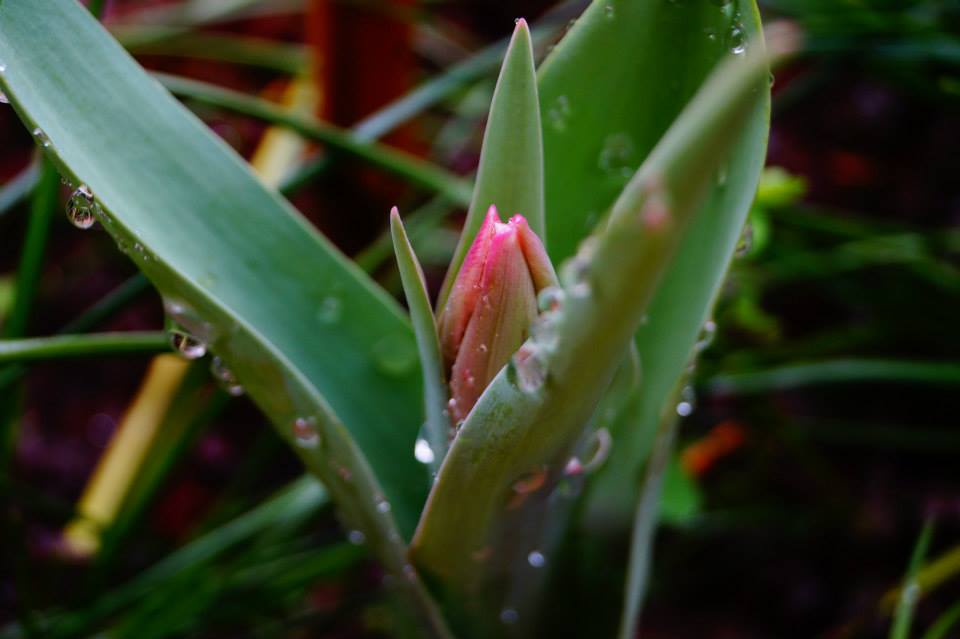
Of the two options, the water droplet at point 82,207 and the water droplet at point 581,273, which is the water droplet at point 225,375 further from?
the water droplet at point 581,273

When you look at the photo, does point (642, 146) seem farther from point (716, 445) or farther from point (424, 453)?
point (716, 445)

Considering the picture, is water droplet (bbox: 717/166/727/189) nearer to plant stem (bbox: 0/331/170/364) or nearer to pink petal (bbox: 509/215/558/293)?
pink petal (bbox: 509/215/558/293)

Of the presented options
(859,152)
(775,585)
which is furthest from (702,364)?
(859,152)

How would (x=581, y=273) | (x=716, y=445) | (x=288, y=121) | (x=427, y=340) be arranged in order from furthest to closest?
1. (x=716, y=445)
2. (x=288, y=121)
3. (x=427, y=340)
4. (x=581, y=273)

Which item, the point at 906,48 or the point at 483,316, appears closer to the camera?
Answer: the point at 483,316

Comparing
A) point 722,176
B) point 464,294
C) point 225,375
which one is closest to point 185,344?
point 225,375

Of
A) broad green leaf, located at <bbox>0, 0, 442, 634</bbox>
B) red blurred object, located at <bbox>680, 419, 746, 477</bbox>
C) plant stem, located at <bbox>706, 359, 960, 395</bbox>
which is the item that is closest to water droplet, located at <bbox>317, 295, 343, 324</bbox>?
broad green leaf, located at <bbox>0, 0, 442, 634</bbox>

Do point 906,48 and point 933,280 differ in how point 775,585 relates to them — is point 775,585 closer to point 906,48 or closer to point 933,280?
point 933,280
